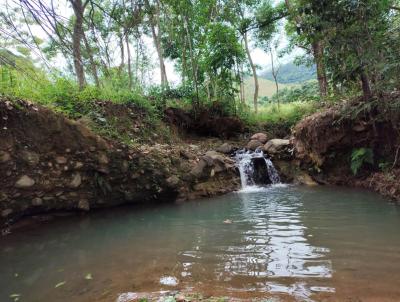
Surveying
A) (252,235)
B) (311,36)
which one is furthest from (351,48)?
(252,235)

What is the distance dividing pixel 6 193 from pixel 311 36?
23.1 ft

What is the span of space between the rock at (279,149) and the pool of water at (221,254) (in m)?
3.80

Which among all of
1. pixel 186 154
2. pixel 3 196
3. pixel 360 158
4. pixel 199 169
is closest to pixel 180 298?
pixel 3 196

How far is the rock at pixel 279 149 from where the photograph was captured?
33.5 ft

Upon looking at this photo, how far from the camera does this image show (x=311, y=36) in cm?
701

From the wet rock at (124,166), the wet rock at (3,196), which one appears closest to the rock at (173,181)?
the wet rock at (124,166)

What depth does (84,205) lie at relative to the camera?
21.7 feet

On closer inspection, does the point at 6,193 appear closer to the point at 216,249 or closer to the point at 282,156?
the point at 216,249

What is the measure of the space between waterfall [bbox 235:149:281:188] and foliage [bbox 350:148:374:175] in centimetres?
240

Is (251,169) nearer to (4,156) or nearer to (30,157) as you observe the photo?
(30,157)

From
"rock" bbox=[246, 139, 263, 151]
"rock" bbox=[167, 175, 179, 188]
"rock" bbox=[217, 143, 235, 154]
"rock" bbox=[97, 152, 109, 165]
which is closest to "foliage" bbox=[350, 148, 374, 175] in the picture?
"rock" bbox=[246, 139, 263, 151]

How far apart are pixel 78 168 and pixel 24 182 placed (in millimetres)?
1071

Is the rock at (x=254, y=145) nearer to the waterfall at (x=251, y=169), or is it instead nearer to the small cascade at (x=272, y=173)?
the waterfall at (x=251, y=169)

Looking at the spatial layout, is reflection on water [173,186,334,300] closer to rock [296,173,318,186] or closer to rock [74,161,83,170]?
rock [74,161,83,170]
